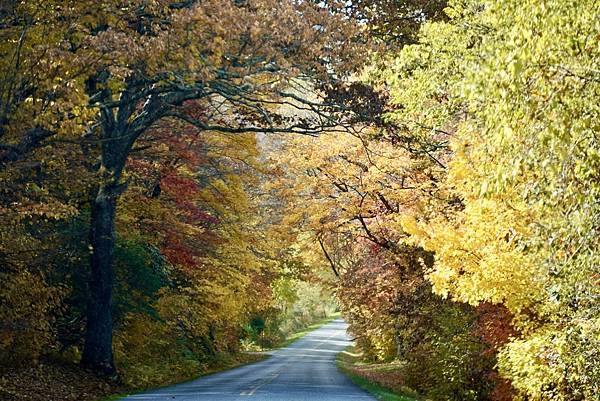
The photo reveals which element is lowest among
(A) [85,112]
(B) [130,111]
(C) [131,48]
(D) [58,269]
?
(D) [58,269]

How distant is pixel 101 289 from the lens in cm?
2025

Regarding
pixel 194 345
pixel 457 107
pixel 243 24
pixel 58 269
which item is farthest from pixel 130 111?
pixel 194 345

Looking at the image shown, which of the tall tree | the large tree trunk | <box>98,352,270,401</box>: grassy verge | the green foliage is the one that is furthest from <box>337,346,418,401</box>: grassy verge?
the green foliage

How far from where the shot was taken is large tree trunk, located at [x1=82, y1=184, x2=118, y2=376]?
20.2 m

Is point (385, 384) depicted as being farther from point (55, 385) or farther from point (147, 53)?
point (147, 53)

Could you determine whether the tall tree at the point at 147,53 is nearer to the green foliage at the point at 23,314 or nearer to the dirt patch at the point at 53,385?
the green foliage at the point at 23,314

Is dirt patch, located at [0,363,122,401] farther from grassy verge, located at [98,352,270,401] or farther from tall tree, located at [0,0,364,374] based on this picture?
tall tree, located at [0,0,364,374]

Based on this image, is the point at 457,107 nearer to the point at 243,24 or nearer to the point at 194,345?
the point at 243,24

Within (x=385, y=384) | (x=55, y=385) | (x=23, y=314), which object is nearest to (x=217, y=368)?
(x=385, y=384)

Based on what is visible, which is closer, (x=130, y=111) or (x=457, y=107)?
(x=457, y=107)

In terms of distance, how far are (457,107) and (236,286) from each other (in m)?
A: 17.7

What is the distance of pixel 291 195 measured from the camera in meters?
29.9

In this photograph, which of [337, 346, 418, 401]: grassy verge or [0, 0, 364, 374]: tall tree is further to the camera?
[337, 346, 418, 401]: grassy verge

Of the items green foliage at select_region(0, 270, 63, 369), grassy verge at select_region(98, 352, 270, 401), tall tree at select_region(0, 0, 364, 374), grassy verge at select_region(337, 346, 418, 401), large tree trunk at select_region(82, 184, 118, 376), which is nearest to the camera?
tall tree at select_region(0, 0, 364, 374)
